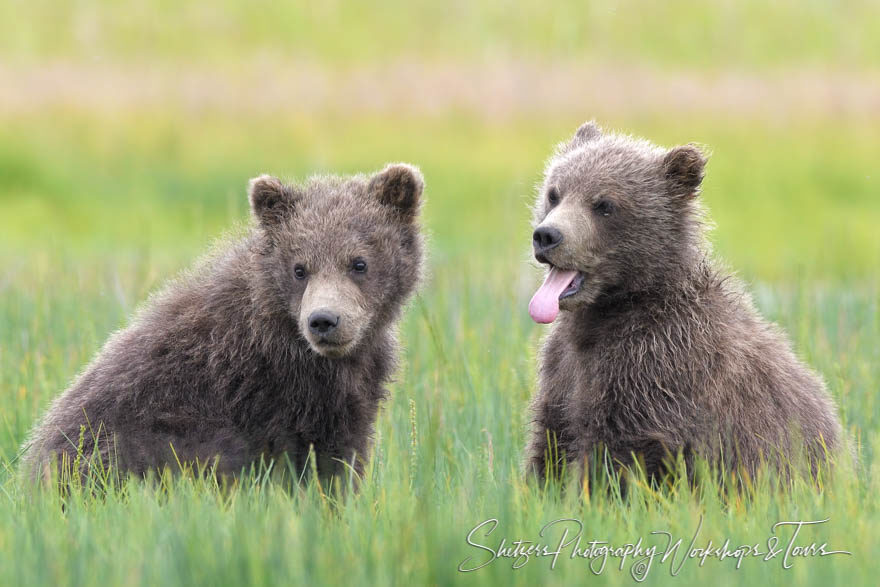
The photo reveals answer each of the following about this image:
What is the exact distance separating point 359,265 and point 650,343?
147 centimetres

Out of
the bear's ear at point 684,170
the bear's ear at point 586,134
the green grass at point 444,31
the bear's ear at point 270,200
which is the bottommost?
the bear's ear at point 270,200

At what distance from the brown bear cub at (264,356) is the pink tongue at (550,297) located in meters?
0.83

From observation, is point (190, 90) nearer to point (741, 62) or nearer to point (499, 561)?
point (741, 62)

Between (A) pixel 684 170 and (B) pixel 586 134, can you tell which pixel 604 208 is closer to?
(A) pixel 684 170

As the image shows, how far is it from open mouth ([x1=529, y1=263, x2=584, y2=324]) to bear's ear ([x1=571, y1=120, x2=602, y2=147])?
0.96 meters

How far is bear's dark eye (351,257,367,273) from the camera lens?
5816mm

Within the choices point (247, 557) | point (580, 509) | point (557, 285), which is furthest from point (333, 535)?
point (557, 285)

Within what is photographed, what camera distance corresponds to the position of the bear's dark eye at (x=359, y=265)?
582 cm

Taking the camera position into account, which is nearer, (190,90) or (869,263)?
(869,263)

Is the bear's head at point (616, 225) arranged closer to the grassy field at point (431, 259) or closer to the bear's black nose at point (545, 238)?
the bear's black nose at point (545, 238)

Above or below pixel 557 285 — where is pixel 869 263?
below

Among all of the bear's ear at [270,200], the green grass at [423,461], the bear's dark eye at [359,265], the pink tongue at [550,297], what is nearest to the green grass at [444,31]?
the green grass at [423,461]

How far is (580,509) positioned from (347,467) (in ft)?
3.96

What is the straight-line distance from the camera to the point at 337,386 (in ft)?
18.5
